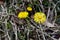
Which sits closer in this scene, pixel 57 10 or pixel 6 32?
pixel 6 32

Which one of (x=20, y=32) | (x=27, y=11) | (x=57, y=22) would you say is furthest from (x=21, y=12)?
(x=57, y=22)

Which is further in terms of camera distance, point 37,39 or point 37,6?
point 37,6

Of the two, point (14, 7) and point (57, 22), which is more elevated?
point (14, 7)

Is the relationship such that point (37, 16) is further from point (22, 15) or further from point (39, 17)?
point (22, 15)

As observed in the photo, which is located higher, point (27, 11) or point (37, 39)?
point (27, 11)

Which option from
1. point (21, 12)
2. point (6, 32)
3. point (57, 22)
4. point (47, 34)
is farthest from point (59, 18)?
point (6, 32)

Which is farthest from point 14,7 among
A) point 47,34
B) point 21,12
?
point 47,34

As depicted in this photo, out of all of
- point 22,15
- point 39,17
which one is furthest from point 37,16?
point 22,15

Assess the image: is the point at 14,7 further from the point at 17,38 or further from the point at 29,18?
the point at 17,38

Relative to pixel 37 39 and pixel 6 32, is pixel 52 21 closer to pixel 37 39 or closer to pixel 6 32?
pixel 37 39
